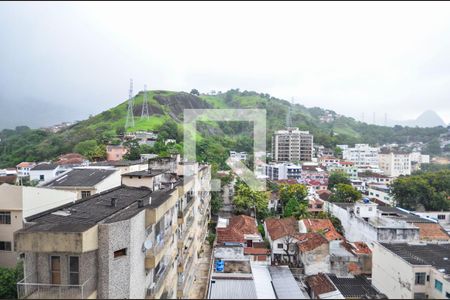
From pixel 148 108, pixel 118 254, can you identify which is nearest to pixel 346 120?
pixel 148 108

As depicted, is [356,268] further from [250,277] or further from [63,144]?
[63,144]

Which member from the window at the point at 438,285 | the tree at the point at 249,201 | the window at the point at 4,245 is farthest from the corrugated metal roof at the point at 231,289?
the tree at the point at 249,201

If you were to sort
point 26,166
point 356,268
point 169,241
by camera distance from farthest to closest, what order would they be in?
point 26,166 → point 356,268 → point 169,241

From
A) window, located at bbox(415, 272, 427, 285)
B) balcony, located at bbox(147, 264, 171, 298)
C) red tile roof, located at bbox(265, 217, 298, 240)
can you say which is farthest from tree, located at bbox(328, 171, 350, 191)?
balcony, located at bbox(147, 264, 171, 298)

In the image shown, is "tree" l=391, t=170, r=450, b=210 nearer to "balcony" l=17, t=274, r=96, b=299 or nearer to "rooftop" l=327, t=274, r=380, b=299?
"rooftop" l=327, t=274, r=380, b=299

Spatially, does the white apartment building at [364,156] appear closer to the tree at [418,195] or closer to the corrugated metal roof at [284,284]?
the tree at [418,195]
